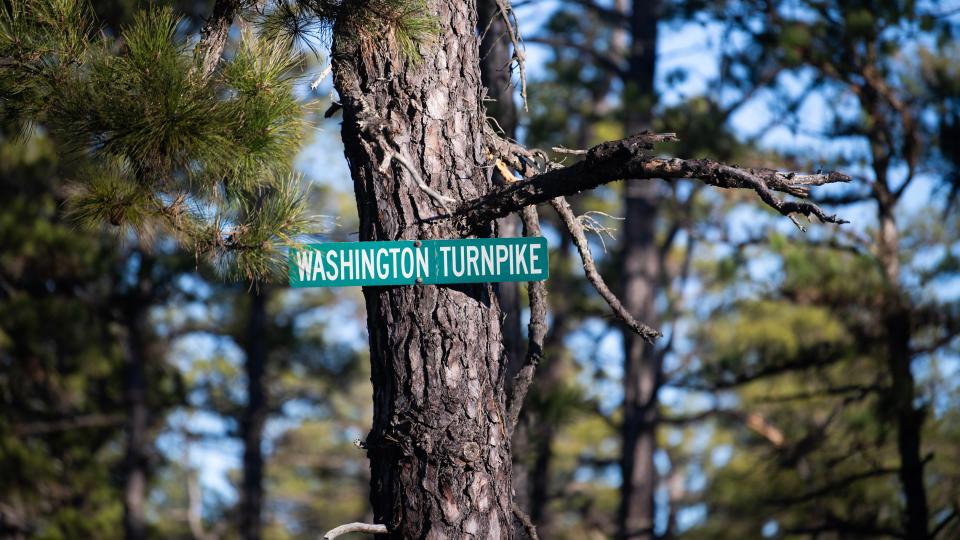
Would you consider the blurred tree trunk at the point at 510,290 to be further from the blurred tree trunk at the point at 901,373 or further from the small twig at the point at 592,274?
the blurred tree trunk at the point at 901,373

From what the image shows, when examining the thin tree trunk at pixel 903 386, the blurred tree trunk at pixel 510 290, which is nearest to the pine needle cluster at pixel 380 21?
the blurred tree trunk at pixel 510 290

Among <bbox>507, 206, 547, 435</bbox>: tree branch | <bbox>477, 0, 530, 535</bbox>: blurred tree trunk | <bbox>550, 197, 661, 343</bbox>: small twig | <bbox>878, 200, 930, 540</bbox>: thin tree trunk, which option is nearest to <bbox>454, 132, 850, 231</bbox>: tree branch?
<bbox>550, 197, 661, 343</bbox>: small twig

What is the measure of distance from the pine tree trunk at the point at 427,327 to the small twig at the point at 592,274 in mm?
317

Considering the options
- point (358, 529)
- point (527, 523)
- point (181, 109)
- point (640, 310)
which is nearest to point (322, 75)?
point (181, 109)

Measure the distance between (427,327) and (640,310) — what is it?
822 centimetres

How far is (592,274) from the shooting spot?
3291 mm

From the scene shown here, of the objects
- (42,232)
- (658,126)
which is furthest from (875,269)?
(42,232)

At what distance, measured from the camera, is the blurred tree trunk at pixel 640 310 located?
10.7 m

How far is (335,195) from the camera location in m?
22.5

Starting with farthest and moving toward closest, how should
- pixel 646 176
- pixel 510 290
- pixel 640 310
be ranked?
pixel 640 310
pixel 510 290
pixel 646 176

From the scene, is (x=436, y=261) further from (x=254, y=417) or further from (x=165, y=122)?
(x=254, y=417)

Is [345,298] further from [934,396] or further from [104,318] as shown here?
[934,396]

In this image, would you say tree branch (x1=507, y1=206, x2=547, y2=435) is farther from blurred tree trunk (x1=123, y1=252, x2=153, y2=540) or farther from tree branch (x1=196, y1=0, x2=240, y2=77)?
blurred tree trunk (x1=123, y1=252, x2=153, y2=540)

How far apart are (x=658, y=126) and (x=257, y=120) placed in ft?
22.5
